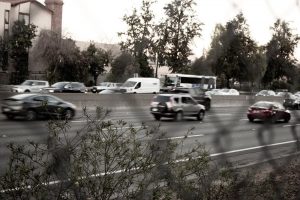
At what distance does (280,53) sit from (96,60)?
946 mm

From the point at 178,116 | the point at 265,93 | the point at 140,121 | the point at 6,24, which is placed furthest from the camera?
the point at 265,93

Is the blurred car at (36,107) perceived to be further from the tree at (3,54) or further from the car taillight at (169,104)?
the car taillight at (169,104)

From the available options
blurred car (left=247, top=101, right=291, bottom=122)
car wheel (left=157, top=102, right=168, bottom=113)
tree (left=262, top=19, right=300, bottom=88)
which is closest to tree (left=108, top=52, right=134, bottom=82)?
car wheel (left=157, top=102, right=168, bottom=113)

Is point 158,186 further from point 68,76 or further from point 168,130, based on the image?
point 68,76

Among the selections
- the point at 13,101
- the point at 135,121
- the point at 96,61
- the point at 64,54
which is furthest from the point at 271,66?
the point at 13,101

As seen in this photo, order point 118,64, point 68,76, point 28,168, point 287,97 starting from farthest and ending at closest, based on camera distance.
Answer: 1. point 287,97
2. point 28,168
3. point 68,76
4. point 118,64

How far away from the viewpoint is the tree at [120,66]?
132 cm

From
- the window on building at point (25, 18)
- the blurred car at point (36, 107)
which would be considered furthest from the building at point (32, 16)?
the blurred car at point (36, 107)

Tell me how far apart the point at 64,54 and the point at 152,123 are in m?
0.58

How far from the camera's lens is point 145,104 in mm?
1739

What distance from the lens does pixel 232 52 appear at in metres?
1.70

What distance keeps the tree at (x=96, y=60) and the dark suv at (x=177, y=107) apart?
0.36 m

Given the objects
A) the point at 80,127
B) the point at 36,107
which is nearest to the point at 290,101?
the point at 80,127

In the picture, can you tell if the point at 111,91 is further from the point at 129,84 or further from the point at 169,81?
the point at 169,81
